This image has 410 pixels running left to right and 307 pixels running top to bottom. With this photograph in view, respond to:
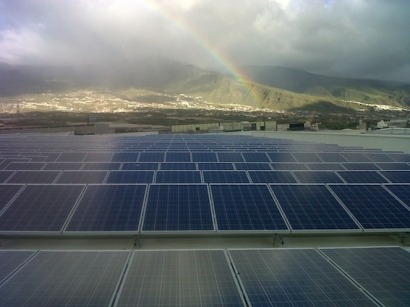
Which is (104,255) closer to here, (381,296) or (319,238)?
(381,296)

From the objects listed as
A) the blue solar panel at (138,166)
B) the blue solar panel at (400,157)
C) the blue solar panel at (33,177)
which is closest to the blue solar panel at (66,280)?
the blue solar panel at (33,177)

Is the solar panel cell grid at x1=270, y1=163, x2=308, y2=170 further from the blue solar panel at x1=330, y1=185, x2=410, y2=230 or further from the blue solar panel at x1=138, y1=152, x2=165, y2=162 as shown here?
the blue solar panel at x1=138, y1=152, x2=165, y2=162

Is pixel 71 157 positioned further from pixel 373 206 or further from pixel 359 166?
pixel 373 206

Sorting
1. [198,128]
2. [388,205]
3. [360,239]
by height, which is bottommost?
[198,128]

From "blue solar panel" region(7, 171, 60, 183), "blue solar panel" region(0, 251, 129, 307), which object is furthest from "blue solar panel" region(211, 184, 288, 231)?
"blue solar panel" region(7, 171, 60, 183)

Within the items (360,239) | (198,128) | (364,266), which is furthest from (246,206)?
(198,128)

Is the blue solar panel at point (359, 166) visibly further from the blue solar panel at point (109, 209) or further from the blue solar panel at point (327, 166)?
the blue solar panel at point (109, 209)
